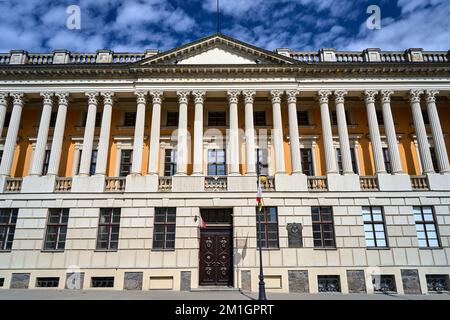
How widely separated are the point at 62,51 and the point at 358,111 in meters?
21.4

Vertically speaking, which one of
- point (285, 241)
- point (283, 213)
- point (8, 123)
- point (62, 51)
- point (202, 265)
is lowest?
point (202, 265)

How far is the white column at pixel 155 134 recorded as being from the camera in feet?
62.4

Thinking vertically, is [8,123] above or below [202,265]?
above

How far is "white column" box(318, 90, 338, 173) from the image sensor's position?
63.0 ft

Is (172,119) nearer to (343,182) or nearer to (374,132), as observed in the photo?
(343,182)

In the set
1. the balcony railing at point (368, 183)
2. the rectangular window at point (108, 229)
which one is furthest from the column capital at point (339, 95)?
the rectangular window at point (108, 229)

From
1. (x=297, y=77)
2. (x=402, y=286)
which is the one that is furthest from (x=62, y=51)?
(x=402, y=286)

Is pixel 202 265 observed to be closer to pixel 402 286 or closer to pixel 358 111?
pixel 402 286

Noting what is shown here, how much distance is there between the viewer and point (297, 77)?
20781mm

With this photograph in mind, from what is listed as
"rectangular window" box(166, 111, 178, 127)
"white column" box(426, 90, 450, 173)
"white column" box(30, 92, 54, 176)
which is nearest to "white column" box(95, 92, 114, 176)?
"white column" box(30, 92, 54, 176)

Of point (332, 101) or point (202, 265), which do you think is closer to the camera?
point (202, 265)

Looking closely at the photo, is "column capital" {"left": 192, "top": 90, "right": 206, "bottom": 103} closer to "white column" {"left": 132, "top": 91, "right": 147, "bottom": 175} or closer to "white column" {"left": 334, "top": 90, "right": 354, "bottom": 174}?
"white column" {"left": 132, "top": 91, "right": 147, "bottom": 175}

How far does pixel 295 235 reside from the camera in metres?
17.7

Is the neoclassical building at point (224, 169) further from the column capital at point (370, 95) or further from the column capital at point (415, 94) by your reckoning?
the column capital at point (370, 95)
